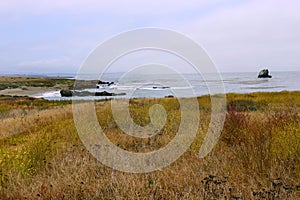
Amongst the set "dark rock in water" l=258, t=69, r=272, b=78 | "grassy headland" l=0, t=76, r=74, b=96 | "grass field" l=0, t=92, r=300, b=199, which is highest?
"dark rock in water" l=258, t=69, r=272, b=78

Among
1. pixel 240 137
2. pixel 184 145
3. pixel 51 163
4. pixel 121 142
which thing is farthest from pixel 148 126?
pixel 51 163

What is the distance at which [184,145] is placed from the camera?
6.13 meters

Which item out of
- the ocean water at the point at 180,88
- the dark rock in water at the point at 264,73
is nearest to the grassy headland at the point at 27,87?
the ocean water at the point at 180,88

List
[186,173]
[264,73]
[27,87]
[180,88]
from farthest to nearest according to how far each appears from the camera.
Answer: [264,73]
[27,87]
[180,88]
[186,173]

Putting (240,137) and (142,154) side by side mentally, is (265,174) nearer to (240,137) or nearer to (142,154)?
(240,137)

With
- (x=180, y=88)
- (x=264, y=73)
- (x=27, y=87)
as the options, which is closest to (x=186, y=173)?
(x=180, y=88)

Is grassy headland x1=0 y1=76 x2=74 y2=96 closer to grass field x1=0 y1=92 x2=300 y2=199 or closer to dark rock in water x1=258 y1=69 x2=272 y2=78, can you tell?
grass field x1=0 y1=92 x2=300 y2=199

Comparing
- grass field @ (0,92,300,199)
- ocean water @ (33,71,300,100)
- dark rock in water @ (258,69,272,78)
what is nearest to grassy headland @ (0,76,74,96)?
ocean water @ (33,71,300,100)

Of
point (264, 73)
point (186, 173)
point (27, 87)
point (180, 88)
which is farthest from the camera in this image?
point (264, 73)

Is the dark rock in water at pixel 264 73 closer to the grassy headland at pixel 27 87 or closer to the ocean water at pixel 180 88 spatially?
the ocean water at pixel 180 88

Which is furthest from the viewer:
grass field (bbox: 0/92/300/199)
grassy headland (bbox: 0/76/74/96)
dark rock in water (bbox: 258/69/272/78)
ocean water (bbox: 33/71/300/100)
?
dark rock in water (bbox: 258/69/272/78)

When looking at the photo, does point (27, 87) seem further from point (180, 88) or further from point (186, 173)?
point (186, 173)

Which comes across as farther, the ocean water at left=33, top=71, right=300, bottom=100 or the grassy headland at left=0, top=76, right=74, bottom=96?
the grassy headland at left=0, top=76, right=74, bottom=96

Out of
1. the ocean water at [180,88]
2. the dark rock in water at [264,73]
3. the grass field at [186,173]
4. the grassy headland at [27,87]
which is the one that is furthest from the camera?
the dark rock in water at [264,73]
